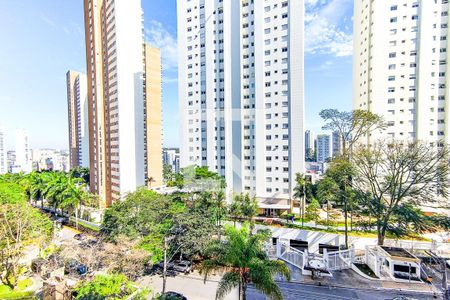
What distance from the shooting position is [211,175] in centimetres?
3462

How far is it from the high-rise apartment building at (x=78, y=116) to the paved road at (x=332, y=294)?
279 feet

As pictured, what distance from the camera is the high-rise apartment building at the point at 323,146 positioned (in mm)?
110750

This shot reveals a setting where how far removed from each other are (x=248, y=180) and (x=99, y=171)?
2953 cm

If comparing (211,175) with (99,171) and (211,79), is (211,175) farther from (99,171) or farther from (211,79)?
(99,171)

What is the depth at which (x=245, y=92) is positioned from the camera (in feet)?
128

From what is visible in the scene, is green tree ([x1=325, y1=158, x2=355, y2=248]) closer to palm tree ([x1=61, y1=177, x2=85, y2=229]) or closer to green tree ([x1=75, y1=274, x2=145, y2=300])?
green tree ([x1=75, y1=274, x2=145, y2=300])

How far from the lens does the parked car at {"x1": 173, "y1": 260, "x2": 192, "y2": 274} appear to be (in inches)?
718

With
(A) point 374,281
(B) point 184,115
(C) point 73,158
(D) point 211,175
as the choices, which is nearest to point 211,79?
(B) point 184,115

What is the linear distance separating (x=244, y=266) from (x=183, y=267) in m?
9.41

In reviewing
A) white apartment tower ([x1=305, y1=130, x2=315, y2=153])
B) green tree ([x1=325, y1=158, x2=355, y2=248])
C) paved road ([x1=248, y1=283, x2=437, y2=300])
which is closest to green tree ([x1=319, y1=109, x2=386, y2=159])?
green tree ([x1=325, y1=158, x2=355, y2=248])

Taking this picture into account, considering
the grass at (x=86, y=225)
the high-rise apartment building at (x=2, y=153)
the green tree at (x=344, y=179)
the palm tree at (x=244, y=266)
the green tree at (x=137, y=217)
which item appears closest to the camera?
the palm tree at (x=244, y=266)

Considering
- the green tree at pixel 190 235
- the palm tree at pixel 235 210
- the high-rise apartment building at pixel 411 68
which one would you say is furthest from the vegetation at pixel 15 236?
the high-rise apartment building at pixel 411 68

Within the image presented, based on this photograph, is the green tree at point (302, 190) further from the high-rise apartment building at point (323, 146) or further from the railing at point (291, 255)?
the high-rise apartment building at point (323, 146)

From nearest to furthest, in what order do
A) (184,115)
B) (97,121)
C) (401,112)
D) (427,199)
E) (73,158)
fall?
(427,199), (401,112), (184,115), (97,121), (73,158)
